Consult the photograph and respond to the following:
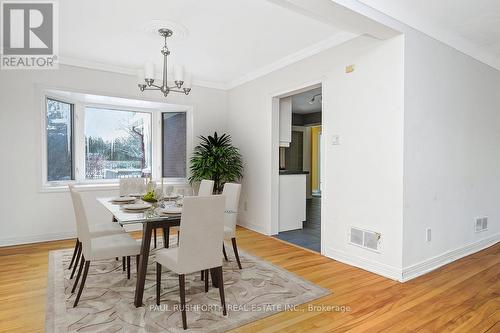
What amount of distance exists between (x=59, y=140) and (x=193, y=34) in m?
2.88

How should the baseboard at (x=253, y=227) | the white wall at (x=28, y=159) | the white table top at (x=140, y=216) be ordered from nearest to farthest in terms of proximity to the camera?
1. the white table top at (x=140, y=216)
2. the white wall at (x=28, y=159)
3. the baseboard at (x=253, y=227)

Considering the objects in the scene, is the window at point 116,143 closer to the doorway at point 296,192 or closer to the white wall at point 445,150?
the doorway at point 296,192

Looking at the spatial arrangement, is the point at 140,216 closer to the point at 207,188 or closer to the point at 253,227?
the point at 207,188

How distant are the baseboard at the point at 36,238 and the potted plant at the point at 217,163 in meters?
2.07

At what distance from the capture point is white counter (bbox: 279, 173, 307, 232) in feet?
16.1

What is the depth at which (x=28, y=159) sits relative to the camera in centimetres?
412

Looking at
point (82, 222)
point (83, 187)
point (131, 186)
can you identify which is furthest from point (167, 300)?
point (83, 187)

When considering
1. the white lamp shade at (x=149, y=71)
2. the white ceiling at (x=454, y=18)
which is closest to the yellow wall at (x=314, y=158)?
the white ceiling at (x=454, y=18)

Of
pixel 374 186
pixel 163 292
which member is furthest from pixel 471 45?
pixel 163 292

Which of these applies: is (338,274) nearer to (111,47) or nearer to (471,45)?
(471,45)

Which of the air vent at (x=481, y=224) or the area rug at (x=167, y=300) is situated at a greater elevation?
the air vent at (x=481, y=224)

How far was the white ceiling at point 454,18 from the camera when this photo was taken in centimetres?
270

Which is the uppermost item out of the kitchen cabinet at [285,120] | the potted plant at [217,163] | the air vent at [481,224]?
the kitchen cabinet at [285,120]

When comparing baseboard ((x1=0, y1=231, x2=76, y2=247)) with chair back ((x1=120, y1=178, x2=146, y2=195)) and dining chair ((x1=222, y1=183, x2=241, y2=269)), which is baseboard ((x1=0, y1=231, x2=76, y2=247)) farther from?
dining chair ((x1=222, y1=183, x2=241, y2=269))
